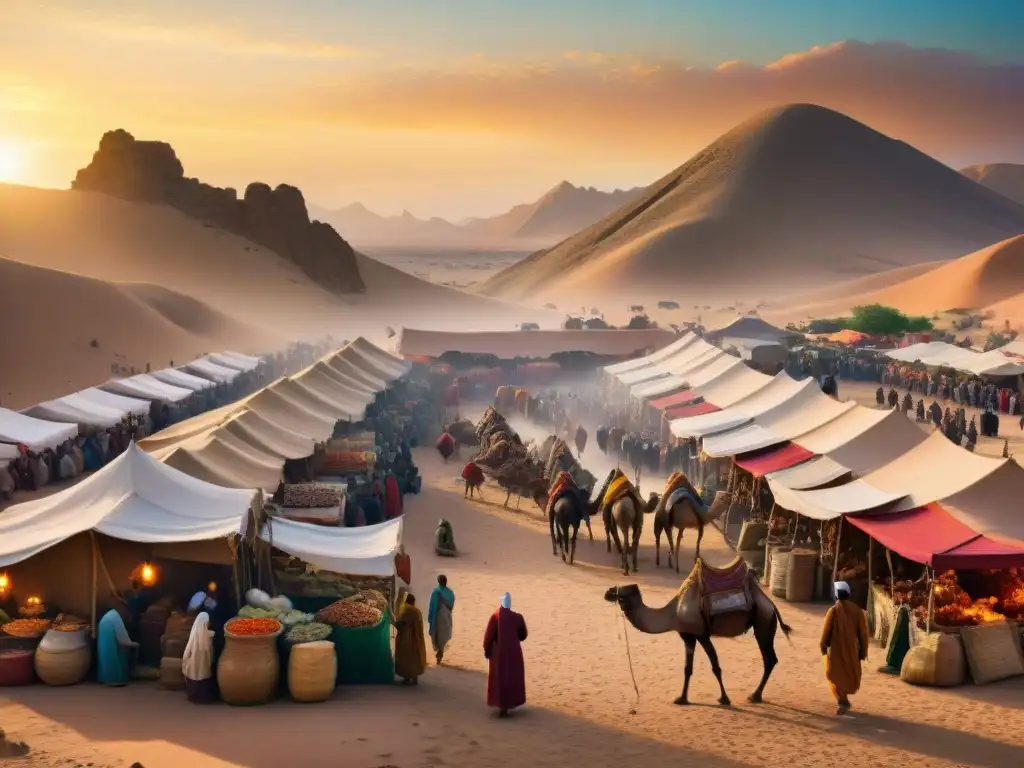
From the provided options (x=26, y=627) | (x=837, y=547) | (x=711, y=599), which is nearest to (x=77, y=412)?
(x=26, y=627)

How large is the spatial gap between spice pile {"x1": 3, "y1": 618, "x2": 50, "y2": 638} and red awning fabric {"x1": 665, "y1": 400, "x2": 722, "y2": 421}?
15047 millimetres

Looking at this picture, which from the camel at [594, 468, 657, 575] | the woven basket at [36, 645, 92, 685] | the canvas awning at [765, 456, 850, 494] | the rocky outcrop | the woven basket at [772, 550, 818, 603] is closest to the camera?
the woven basket at [36, 645, 92, 685]

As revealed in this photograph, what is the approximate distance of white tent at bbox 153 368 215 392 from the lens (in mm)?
31502

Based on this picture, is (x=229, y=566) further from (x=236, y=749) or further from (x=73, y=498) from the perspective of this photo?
(x=236, y=749)

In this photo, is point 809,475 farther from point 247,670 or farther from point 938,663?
point 247,670

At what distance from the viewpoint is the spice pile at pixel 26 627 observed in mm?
10484

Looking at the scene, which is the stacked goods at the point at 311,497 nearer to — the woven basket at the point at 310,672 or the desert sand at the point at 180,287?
the woven basket at the point at 310,672

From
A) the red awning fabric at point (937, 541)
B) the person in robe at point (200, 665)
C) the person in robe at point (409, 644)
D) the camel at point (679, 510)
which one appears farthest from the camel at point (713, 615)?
the camel at point (679, 510)

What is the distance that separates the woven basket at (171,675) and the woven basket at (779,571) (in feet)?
25.3

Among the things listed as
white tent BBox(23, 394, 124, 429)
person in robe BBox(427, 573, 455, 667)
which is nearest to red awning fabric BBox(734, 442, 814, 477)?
person in robe BBox(427, 573, 455, 667)

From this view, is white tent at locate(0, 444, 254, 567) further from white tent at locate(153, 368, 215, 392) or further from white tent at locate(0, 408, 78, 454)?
white tent at locate(153, 368, 215, 392)

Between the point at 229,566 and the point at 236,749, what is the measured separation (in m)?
2.98

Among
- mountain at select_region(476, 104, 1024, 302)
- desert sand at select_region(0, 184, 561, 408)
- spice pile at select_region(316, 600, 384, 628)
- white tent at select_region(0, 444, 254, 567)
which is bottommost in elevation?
spice pile at select_region(316, 600, 384, 628)

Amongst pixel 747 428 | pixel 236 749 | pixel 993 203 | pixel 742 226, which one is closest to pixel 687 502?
pixel 747 428
